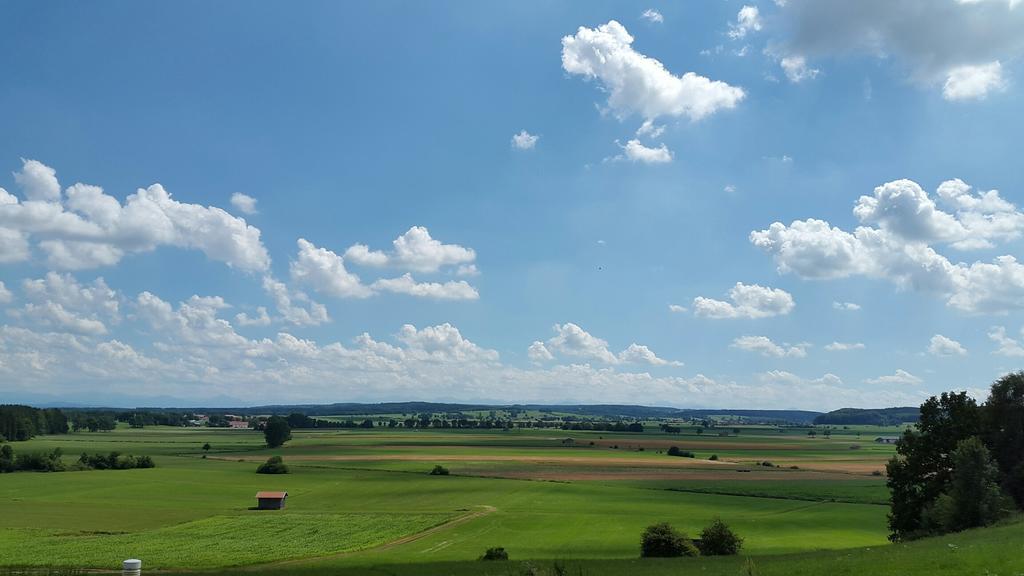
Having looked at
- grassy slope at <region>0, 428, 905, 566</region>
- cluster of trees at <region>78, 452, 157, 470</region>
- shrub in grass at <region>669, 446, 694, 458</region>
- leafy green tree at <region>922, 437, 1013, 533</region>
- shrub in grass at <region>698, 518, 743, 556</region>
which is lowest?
shrub in grass at <region>669, 446, 694, 458</region>

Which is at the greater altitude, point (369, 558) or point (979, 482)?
point (979, 482)

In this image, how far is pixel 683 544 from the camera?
4425cm

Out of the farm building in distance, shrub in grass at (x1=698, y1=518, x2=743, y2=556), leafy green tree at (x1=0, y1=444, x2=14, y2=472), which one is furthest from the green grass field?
leafy green tree at (x1=0, y1=444, x2=14, y2=472)

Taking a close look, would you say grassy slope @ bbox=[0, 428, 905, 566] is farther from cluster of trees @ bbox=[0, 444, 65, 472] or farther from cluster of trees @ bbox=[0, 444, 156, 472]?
cluster of trees @ bbox=[0, 444, 65, 472]

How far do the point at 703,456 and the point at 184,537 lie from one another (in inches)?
5226

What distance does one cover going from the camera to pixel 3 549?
48.8 metres

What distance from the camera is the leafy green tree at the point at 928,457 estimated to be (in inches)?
1861

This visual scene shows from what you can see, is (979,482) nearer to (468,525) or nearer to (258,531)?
(468,525)

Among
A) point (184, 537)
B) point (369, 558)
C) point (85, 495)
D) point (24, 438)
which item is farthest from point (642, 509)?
point (24, 438)

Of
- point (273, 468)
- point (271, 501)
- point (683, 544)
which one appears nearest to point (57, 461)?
point (273, 468)

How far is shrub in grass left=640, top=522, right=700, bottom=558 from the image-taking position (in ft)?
144

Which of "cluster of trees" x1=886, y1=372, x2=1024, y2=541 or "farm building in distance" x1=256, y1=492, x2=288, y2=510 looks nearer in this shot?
"cluster of trees" x1=886, y1=372, x2=1024, y2=541

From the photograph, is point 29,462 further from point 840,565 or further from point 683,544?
point 840,565

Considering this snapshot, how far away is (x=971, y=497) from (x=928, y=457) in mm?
9052
